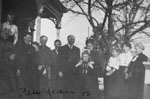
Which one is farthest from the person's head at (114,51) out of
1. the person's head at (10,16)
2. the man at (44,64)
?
the person's head at (10,16)

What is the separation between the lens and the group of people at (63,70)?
530 cm

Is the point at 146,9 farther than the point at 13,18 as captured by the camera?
Yes

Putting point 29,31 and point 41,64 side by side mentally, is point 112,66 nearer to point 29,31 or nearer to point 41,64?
point 41,64

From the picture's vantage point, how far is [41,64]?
5.39 m

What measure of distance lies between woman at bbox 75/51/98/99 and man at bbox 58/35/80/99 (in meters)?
0.11

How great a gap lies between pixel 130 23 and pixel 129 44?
39cm

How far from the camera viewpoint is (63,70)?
5.52 metres

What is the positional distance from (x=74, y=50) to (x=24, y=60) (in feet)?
2.99

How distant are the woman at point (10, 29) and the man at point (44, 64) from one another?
18.8 inches

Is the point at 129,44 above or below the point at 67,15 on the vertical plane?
below

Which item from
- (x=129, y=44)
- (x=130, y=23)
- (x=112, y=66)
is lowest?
(x=112, y=66)

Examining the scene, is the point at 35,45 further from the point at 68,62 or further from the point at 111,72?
the point at 111,72

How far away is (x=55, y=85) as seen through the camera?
215 inches

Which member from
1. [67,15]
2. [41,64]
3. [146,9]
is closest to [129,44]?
[146,9]
